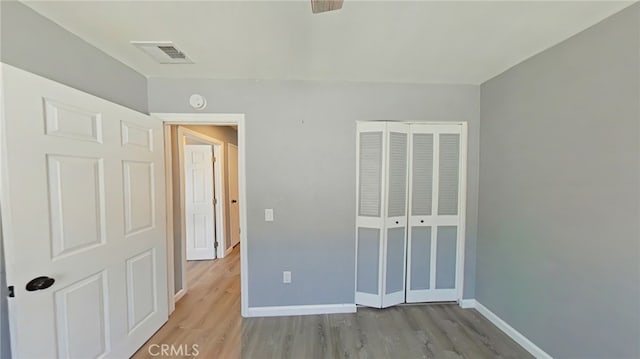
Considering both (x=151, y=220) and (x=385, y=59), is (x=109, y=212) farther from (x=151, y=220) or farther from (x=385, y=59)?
(x=385, y=59)

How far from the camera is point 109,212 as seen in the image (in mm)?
1699

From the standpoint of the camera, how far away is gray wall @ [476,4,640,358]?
1.38m

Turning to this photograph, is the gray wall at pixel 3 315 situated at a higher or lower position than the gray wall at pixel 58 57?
lower

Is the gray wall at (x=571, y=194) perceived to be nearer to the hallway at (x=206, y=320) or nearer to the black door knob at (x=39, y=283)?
the hallway at (x=206, y=320)

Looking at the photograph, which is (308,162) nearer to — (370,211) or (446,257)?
(370,211)

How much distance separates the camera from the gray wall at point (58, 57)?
130 cm

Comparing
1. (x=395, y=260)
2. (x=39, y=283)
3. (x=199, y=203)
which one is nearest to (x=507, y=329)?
(x=395, y=260)

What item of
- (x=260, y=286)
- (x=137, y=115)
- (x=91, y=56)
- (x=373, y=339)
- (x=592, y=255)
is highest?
(x=91, y=56)

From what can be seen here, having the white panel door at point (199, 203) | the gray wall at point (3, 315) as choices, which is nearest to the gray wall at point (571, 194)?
the gray wall at point (3, 315)

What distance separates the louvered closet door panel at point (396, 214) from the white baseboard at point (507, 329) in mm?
733

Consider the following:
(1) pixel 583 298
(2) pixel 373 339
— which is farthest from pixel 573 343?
(2) pixel 373 339

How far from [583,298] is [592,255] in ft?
1.00

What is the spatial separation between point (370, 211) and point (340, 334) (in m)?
1.16

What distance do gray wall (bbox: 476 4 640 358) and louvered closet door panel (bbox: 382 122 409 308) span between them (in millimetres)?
819
